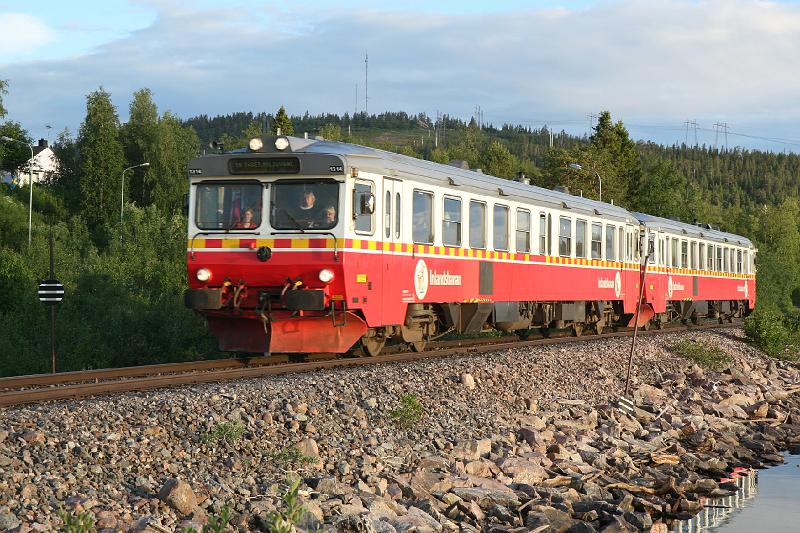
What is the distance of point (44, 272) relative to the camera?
119 feet

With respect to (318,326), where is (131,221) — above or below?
above

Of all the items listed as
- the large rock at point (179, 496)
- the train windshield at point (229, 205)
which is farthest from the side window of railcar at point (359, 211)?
the large rock at point (179, 496)

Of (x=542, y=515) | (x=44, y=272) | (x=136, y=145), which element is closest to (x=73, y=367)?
(x=542, y=515)

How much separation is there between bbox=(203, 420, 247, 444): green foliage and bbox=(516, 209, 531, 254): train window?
1152 centimetres

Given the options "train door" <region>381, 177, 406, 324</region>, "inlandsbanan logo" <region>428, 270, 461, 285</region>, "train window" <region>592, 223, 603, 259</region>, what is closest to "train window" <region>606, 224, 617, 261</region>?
"train window" <region>592, 223, 603, 259</region>

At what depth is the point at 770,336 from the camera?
90.9 feet

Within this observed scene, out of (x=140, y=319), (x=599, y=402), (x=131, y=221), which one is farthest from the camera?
(x=131, y=221)

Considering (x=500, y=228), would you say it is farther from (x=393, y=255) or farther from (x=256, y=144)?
(x=256, y=144)

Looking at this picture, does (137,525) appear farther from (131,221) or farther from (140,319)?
(131,221)

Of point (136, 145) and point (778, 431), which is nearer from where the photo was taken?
point (778, 431)

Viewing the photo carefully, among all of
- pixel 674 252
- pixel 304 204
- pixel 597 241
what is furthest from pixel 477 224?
pixel 674 252

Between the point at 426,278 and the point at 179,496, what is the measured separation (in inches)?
366

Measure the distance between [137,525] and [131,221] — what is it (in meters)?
45.3

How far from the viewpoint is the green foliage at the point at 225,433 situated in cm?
972
